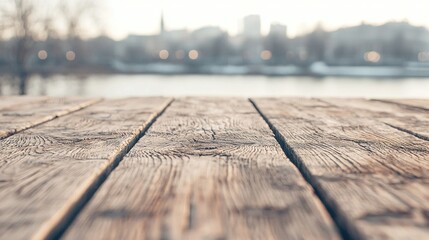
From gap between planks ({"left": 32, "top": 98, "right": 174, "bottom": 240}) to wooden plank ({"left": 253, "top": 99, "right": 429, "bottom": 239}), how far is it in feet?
1.68

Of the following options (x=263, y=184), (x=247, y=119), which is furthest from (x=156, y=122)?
(x=263, y=184)

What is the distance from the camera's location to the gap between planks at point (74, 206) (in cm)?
76

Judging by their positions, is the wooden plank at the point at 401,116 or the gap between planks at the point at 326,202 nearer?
the gap between planks at the point at 326,202

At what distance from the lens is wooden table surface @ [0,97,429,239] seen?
778mm

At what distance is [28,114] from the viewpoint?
2.19m

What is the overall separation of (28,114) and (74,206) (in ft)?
4.87

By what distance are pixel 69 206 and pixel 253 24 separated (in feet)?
410

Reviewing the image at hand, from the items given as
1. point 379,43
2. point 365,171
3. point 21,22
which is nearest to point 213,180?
point 365,171

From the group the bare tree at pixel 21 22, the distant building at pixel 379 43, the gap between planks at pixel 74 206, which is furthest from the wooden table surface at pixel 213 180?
the distant building at pixel 379 43

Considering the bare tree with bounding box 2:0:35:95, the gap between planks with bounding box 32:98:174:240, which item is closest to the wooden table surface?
the gap between planks with bounding box 32:98:174:240

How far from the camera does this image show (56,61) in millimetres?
43438

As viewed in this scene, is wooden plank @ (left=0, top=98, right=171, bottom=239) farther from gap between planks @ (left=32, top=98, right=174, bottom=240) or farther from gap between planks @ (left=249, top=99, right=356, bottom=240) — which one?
gap between planks @ (left=249, top=99, right=356, bottom=240)

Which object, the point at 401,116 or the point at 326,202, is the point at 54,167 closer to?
the point at 326,202

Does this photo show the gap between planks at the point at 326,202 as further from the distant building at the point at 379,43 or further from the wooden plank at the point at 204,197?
the distant building at the point at 379,43
